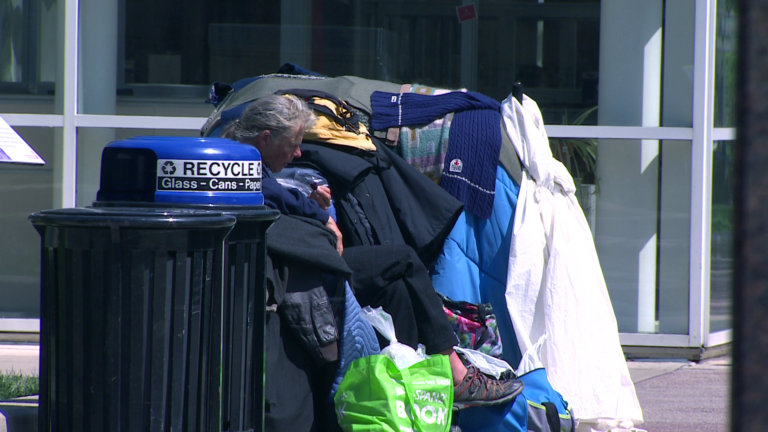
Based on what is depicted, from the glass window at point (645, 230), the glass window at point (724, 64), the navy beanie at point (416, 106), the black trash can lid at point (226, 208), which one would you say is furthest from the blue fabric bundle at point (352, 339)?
the glass window at point (724, 64)

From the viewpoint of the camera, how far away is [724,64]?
5559mm

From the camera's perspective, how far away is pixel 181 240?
7.30ft

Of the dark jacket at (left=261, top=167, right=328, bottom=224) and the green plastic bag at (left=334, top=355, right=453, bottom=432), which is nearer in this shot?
the green plastic bag at (left=334, top=355, right=453, bottom=432)

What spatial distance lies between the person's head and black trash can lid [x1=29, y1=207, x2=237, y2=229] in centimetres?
94

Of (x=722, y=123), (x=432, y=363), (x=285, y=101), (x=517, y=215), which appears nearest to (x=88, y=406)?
(x=432, y=363)

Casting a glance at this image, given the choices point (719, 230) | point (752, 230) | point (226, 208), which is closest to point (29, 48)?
point (226, 208)

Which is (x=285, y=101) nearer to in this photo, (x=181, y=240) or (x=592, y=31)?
(x=181, y=240)

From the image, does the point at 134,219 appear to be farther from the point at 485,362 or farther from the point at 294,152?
the point at 485,362

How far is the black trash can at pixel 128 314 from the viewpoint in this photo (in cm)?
219

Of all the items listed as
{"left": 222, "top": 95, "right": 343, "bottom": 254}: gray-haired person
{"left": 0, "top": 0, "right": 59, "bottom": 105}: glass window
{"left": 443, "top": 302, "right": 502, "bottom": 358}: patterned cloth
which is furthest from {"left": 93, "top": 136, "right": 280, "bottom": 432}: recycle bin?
{"left": 0, "top": 0, "right": 59, "bottom": 105}: glass window

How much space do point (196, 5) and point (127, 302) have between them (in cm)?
403

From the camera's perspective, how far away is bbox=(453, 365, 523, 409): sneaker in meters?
3.23

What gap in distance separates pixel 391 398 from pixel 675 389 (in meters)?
2.50

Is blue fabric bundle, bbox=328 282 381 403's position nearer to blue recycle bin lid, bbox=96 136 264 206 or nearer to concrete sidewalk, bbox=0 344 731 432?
blue recycle bin lid, bbox=96 136 264 206
